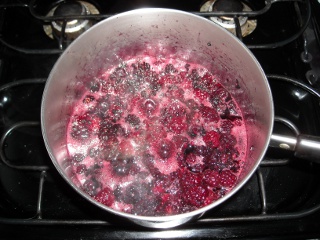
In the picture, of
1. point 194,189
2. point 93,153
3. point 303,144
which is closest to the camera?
point 303,144

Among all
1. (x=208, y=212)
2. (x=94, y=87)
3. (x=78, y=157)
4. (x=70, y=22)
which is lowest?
(x=208, y=212)

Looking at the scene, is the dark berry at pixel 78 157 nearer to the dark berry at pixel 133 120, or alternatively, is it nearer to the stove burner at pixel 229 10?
the dark berry at pixel 133 120

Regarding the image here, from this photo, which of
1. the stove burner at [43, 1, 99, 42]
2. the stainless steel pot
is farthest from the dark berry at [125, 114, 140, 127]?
the stove burner at [43, 1, 99, 42]

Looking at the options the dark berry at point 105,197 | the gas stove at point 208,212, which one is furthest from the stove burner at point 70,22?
the dark berry at point 105,197

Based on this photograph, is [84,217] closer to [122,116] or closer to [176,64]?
[122,116]

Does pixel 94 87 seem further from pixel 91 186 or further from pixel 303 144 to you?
pixel 303 144

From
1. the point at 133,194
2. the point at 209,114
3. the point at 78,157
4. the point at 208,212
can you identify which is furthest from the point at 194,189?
the point at 78,157

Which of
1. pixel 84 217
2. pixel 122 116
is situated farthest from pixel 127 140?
pixel 84 217
